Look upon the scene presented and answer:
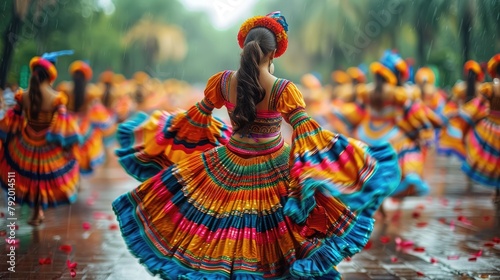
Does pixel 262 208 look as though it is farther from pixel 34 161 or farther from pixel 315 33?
pixel 315 33

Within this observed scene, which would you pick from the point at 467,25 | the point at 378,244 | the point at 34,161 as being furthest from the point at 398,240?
the point at 467,25

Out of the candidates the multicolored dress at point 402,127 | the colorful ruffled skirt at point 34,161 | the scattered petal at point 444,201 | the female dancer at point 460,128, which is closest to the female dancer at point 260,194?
the colorful ruffled skirt at point 34,161

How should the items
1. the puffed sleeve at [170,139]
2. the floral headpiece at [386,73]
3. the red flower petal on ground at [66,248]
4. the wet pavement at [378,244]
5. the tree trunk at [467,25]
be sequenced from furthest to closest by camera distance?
the tree trunk at [467,25]
the floral headpiece at [386,73]
the red flower petal on ground at [66,248]
the wet pavement at [378,244]
the puffed sleeve at [170,139]

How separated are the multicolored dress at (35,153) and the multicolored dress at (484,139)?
5739mm

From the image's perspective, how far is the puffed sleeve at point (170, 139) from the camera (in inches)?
198

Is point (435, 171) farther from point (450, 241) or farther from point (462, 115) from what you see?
point (450, 241)

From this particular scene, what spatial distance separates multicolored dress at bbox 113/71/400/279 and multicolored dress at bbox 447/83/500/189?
5740 mm

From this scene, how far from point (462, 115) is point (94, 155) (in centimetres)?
607

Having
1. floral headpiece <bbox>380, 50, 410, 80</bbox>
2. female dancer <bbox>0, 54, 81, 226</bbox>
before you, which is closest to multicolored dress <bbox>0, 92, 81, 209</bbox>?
female dancer <bbox>0, 54, 81, 226</bbox>

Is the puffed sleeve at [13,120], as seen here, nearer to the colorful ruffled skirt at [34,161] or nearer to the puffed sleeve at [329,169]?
the colorful ruffled skirt at [34,161]

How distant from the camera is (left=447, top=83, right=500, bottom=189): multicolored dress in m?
9.55

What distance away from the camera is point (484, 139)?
32.1ft

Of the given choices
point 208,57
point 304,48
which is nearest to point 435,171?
point 304,48

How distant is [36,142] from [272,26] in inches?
163
